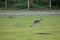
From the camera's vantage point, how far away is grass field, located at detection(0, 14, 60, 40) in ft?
6.88

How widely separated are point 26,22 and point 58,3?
109 centimetres

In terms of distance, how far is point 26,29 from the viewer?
2373mm

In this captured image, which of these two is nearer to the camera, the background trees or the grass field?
the grass field

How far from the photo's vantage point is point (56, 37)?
2.08 m

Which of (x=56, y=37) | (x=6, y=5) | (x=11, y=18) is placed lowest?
(x=56, y=37)

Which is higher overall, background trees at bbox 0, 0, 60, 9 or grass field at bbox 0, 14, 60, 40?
background trees at bbox 0, 0, 60, 9

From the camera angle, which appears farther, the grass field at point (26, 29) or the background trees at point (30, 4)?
the background trees at point (30, 4)

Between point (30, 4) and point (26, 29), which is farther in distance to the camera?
point (30, 4)

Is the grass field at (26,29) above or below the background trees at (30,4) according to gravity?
below

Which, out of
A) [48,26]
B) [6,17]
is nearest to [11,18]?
[6,17]

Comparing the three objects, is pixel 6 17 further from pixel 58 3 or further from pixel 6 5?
pixel 58 3

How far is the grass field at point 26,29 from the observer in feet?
6.88

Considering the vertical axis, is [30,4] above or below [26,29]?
above

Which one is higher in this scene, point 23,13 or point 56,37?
point 23,13
